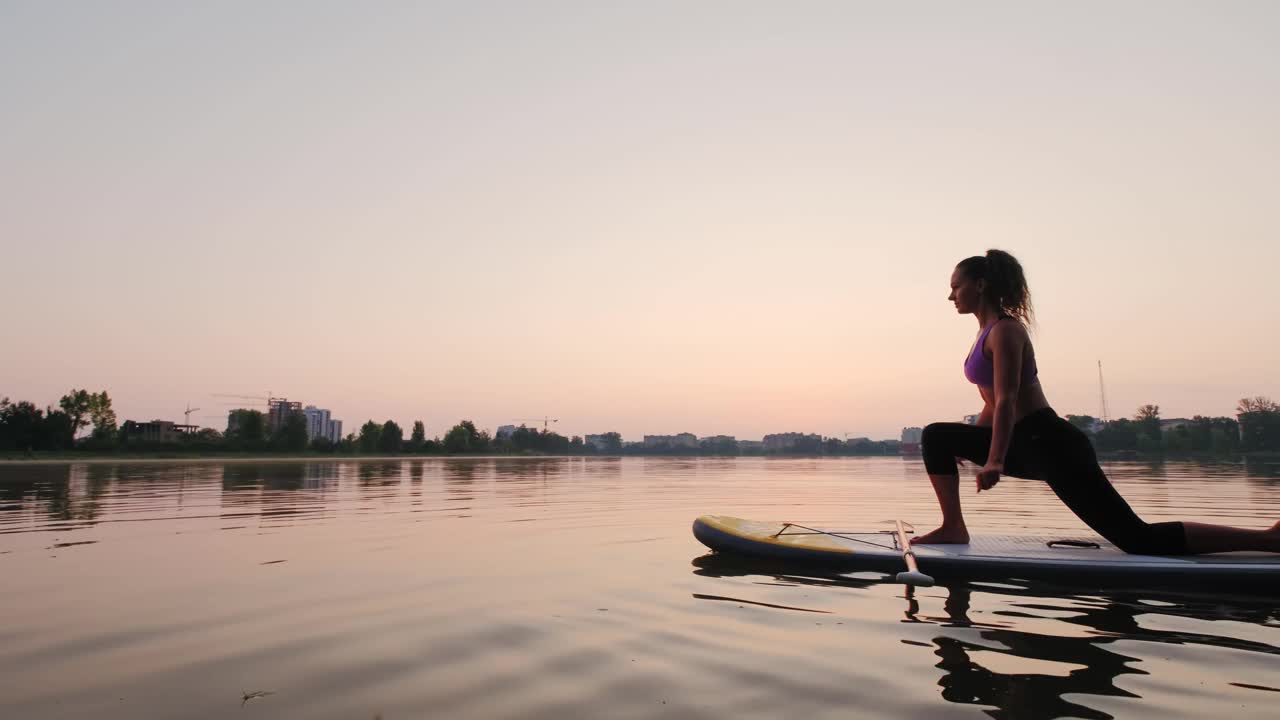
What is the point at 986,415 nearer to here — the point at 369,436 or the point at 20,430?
the point at 20,430

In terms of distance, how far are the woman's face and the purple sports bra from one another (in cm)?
29

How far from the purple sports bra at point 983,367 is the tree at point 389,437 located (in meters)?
A: 137

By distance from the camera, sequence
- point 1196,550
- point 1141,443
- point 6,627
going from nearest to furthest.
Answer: point 6,627 < point 1196,550 < point 1141,443

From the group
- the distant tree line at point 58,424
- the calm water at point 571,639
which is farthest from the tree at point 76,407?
the calm water at point 571,639

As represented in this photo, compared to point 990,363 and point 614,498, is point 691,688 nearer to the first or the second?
point 990,363

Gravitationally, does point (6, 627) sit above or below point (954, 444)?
below

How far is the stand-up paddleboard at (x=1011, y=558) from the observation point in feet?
17.0

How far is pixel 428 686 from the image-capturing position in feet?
11.0

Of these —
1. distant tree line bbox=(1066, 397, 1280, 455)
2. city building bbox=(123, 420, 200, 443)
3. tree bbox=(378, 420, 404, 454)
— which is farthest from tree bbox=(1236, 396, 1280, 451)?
city building bbox=(123, 420, 200, 443)

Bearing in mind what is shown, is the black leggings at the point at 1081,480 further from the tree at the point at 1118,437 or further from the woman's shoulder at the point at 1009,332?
the tree at the point at 1118,437

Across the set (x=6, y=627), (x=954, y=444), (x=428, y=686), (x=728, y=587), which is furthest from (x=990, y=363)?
(x=6, y=627)

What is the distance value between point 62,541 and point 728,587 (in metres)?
7.80

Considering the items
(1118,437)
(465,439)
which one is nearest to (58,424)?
(465,439)

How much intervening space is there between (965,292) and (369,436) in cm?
13797
